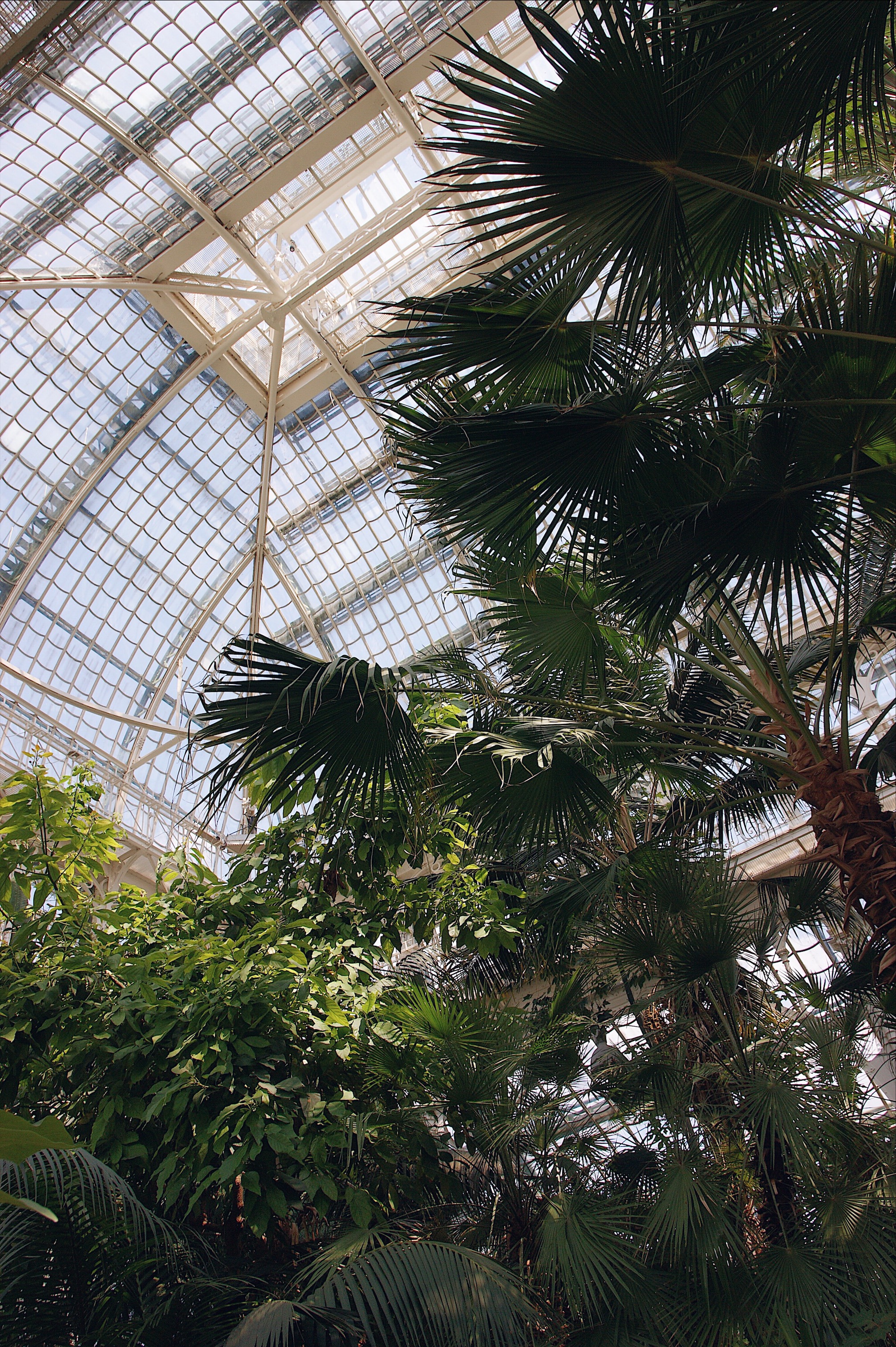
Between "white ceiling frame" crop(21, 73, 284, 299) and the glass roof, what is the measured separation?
0.13 ft

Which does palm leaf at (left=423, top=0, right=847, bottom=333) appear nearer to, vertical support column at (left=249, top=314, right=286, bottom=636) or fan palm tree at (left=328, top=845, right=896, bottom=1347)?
fan palm tree at (left=328, top=845, right=896, bottom=1347)

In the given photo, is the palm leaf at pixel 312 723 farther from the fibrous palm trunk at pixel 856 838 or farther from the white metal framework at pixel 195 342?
the white metal framework at pixel 195 342

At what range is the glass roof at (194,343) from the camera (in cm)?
1314

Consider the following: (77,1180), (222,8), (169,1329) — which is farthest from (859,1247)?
(222,8)

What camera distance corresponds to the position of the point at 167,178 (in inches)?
546

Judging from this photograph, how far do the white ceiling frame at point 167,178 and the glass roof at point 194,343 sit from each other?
0.04 metres

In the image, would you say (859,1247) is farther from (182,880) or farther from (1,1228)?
(182,880)

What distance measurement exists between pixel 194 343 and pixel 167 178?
343 cm

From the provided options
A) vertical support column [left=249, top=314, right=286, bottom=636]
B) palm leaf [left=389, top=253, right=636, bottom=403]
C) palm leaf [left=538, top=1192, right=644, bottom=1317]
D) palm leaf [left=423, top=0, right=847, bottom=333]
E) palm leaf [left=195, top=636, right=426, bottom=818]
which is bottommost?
palm leaf [left=538, top=1192, right=644, bottom=1317]

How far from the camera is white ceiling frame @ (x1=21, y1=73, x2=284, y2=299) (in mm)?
12578

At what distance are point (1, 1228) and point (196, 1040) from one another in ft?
4.20

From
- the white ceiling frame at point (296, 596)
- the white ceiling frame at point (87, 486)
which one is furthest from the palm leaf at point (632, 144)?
the white ceiling frame at point (296, 596)

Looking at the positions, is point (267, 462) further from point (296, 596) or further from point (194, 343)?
point (296, 596)

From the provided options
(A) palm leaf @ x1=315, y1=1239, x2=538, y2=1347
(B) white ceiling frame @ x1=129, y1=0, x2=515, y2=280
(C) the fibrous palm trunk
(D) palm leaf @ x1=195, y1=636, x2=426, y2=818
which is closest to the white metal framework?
(B) white ceiling frame @ x1=129, y1=0, x2=515, y2=280
